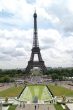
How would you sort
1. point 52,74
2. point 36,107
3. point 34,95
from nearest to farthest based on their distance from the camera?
point 36,107, point 34,95, point 52,74

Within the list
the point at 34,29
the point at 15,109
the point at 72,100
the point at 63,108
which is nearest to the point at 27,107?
the point at 15,109

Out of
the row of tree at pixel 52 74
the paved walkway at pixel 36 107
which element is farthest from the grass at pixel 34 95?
the row of tree at pixel 52 74

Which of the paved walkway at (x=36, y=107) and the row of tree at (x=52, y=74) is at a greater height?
the row of tree at (x=52, y=74)

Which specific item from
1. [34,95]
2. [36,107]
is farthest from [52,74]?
[36,107]

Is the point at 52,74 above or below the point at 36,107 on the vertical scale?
above

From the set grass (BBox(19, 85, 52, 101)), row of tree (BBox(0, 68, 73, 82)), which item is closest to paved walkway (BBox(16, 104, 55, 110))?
grass (BBox(19, 85, 52, 101))

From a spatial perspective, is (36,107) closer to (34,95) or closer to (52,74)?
(34,95)

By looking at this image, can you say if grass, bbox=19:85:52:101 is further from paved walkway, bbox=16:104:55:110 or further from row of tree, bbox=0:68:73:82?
row of tree, bbox=0:68:73:82

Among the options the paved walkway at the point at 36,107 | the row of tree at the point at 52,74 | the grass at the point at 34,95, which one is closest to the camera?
the paved walkway at the point at 36,107

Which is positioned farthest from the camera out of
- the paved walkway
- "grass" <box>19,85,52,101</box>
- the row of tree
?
the row of tree

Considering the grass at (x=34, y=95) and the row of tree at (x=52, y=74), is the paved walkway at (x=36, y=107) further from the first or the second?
the row of tree at (x=52, y=74)

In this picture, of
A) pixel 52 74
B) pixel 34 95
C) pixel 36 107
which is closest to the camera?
pixel 36 107

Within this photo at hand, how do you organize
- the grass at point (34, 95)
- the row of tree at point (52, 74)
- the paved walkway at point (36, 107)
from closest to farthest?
the paved walkway at point (36, 107) < the grass at point (34, 95) < the row of tree at point (52, 74)
